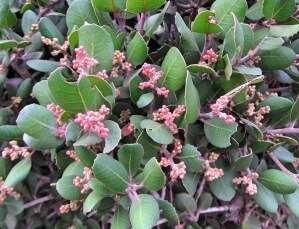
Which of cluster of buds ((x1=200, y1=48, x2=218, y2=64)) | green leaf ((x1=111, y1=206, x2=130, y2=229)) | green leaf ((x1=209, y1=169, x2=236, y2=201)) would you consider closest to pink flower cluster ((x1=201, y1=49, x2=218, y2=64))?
cluster of buds ((x1=200, y1=48, x2=218, y2=64))

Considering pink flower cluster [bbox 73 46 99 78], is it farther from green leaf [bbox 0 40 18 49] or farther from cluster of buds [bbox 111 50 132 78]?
green leaf [bbox 0 40 18 49]

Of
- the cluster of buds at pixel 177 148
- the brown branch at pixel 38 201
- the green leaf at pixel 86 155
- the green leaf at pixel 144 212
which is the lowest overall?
the brown branch at pixel 38 201

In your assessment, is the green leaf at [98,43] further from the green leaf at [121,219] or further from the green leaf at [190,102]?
the green leaf at [121,219]

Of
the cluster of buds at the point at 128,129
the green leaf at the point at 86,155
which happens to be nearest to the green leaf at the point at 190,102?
the cluster of buds at the point at 128,129

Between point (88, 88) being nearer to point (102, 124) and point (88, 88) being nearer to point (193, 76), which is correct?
point (102, 124)

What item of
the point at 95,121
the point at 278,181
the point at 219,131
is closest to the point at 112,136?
the point at 95,121

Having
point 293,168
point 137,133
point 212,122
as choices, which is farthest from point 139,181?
point 293,168
